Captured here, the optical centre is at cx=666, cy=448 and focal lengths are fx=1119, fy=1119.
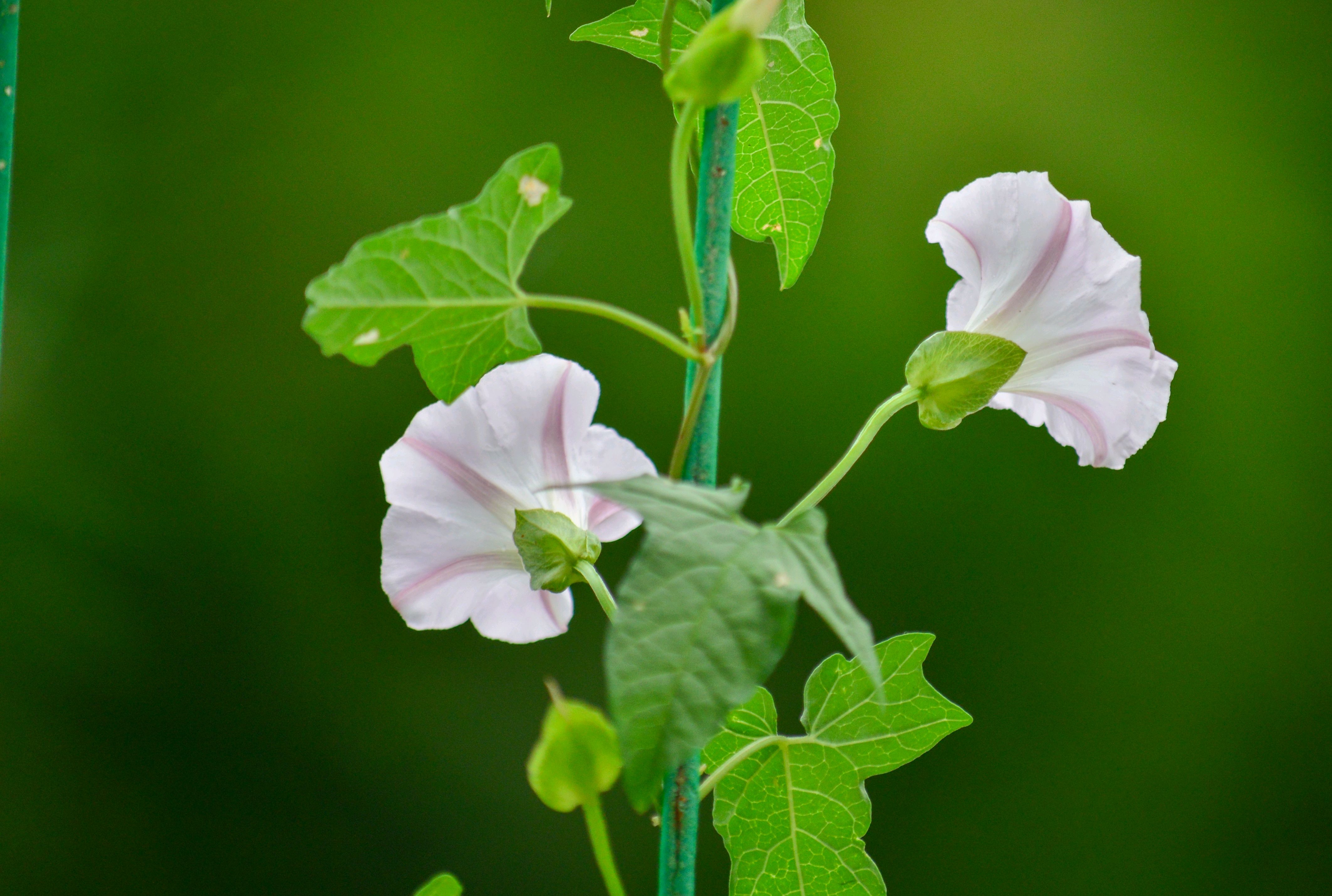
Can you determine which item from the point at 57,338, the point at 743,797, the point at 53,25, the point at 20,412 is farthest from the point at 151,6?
the point at 743,797

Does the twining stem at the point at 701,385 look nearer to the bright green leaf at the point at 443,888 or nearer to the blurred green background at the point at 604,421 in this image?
→ the bright green leaf at the point at 443,888

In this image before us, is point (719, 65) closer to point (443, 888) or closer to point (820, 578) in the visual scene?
point (820, 578)

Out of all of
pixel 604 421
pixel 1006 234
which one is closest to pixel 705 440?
pixel 1006 234

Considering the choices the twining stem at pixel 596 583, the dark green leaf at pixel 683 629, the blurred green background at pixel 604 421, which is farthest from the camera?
the blurred green background at pixel 604 421

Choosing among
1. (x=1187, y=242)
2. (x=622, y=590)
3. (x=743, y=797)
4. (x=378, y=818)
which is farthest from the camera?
(x=1187, y=242)

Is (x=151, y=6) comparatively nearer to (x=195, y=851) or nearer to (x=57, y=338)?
(x=57, y=338)

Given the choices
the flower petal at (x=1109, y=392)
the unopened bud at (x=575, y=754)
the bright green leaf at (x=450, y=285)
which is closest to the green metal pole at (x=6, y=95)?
the bright green leaf at (x=450, y=285)
